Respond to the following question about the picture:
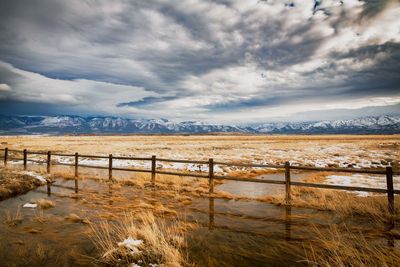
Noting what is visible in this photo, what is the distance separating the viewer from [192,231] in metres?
7.43

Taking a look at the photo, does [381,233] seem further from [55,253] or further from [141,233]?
[55,253]

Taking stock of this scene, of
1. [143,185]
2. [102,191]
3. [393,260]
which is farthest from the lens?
[143,185]

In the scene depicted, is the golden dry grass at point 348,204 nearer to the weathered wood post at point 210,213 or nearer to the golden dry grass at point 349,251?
the golden dry grass at point 349,251

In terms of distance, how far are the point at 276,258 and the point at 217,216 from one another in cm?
342

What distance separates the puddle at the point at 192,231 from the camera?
229 inches

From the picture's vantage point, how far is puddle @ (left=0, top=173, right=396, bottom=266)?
581 cm

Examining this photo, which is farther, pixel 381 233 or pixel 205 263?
pixel 381 233

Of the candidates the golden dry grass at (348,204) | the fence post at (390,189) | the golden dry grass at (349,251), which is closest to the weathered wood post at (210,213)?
the golden dry grass at (348,204)

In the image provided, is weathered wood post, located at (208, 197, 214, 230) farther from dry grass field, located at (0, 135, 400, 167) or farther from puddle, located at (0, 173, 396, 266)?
dry grass field, located at (0, 135, 400, 167)

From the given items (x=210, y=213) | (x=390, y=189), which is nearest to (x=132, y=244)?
(x=210, y=213)

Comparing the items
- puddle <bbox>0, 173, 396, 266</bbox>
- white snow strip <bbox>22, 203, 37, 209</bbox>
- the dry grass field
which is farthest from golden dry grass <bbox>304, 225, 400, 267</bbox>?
the dry grass field

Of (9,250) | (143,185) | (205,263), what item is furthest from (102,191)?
(205,263)

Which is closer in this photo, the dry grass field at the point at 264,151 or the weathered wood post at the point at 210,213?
the weathered wood post at the point at 210,213

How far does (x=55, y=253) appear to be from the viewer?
603 cm
